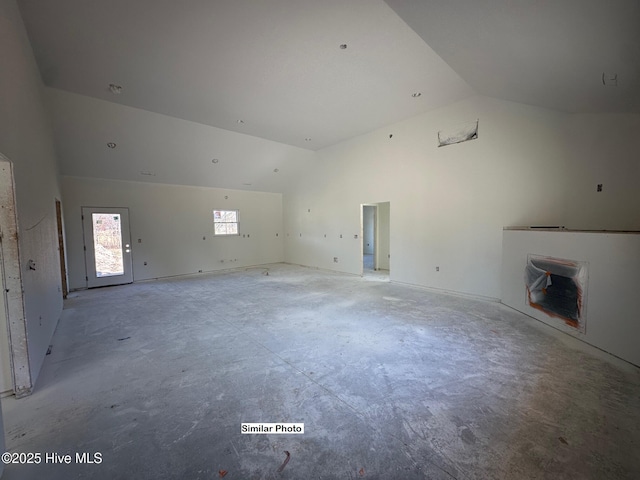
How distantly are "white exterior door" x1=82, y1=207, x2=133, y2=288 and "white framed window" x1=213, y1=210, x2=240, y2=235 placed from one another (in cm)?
240

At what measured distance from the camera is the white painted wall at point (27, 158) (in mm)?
2123

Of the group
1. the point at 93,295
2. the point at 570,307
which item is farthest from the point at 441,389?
the point at 93,295

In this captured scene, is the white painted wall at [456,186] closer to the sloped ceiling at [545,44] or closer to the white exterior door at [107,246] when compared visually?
the sloped ceiling at [545,44]

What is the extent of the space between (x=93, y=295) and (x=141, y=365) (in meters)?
4.32

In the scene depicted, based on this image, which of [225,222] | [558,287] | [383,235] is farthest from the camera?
[225,222]

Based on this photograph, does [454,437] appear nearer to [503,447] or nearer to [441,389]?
[503,447]

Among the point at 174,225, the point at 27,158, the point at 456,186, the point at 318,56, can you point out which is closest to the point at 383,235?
the point at 456,186

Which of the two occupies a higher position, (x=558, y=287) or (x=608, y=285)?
(x=608, y=285)

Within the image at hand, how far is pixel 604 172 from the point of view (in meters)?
3.94

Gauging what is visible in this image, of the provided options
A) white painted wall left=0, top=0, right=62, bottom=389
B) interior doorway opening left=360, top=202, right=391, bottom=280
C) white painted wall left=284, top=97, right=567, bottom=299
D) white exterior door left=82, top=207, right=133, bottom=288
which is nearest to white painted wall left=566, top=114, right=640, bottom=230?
white painted wall left=284, top=97, right=567, bottom=299

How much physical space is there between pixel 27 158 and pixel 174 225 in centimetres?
513

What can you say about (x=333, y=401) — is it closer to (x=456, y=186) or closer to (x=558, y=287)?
(x=558, y=287)

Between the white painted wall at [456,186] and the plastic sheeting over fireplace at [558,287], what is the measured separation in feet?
2.93

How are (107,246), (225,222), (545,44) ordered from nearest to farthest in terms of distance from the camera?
(545,44), (107,246), (225,222)
